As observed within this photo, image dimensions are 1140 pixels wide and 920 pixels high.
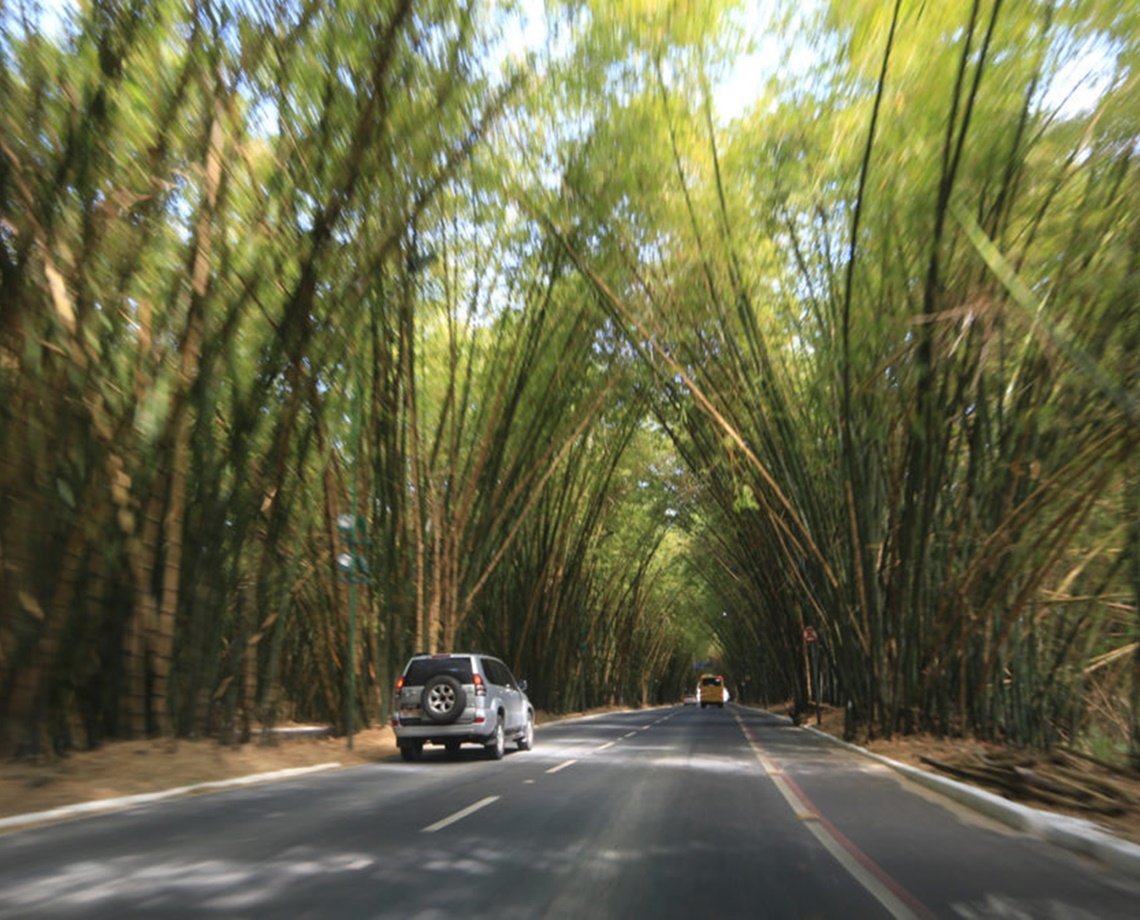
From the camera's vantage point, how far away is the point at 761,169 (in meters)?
12.8

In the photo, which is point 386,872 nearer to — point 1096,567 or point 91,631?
point 91,631

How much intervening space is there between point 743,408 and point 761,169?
5063 millimetres

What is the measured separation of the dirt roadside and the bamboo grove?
485mm

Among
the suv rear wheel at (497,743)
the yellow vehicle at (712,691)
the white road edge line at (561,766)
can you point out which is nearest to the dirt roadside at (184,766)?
the suv rear wheel at (497,743)

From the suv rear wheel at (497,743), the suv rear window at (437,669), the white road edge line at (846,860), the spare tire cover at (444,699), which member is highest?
the suv rear window at (437,669)

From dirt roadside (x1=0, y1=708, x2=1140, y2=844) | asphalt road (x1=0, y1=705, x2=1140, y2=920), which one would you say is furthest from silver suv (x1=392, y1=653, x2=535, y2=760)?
asphalt road (x1=0, y1=705, x2=1140, y2=920)

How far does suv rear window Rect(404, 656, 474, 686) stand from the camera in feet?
44.2

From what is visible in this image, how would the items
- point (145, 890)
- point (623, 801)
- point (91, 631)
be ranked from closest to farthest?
1. point (145, 890)
2. point (623, 801)
3. point (91, 631)

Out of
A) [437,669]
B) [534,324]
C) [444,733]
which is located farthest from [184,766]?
[534,324]

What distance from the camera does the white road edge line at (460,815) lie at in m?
7.34

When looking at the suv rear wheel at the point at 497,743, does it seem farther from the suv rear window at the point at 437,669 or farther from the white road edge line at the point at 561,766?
the white road edge line at the point at 561,766

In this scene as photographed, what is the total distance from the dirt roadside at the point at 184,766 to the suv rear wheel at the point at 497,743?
1591 millimetres

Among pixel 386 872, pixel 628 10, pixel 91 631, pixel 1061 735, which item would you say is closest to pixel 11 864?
pixel 386 872

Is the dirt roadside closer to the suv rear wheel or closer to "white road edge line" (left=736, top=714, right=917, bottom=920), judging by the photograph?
the suv rear wheel
